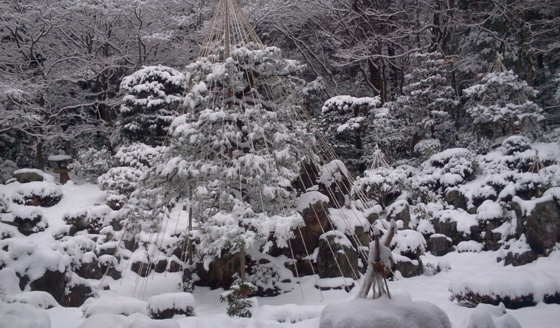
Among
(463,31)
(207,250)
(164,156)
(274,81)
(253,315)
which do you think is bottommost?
(253,315)

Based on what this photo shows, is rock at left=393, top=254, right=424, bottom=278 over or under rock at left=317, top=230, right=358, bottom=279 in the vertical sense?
under

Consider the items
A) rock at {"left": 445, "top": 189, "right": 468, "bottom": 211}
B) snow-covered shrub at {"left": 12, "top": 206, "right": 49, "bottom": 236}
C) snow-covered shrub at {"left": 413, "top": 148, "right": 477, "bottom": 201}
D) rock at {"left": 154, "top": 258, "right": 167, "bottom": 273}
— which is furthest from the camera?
snow-covered shrub at {"left": 413, "top": 148, "right": 477, "bottom": 201}

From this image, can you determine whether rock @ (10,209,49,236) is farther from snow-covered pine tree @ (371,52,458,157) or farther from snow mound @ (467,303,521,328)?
snow-covered pine tree @ (371,52,458,157)

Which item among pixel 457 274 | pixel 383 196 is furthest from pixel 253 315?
Answer: pixel 383 196

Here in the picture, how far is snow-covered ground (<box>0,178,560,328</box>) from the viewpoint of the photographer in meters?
3.82

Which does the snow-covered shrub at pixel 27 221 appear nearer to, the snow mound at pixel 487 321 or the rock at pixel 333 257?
the rock at pixel 333 257

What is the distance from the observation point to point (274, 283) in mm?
5918

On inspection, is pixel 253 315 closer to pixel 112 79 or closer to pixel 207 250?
pixel 207 250

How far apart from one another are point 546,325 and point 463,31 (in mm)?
10093

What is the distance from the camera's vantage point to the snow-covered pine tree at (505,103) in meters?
8.70

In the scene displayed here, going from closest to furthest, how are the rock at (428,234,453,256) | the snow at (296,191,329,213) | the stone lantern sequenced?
the snow at (296,191,329,213)
the rock at (428,234,453,256)
the stone lantern

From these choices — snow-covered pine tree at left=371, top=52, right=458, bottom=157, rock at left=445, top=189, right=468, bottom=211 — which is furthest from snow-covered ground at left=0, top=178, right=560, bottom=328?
snow-covered pine tree at left=371, top=52, right=458, bottom=157

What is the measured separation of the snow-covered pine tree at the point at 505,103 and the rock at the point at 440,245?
285cm

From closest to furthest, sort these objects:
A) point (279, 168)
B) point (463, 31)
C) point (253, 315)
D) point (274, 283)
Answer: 1. point (253, 315)
2. point (279, 168)
3. point (274, 283)
4. point (463, 31)
